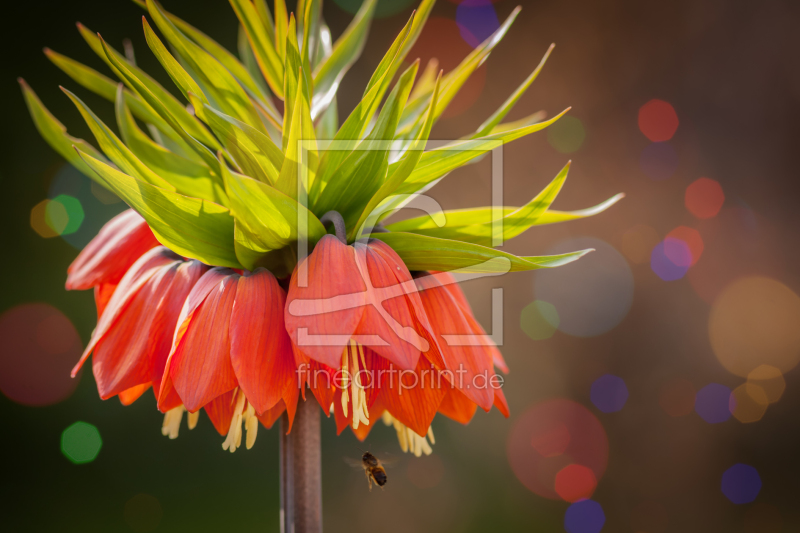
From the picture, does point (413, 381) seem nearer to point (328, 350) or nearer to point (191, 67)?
point (328, 350)

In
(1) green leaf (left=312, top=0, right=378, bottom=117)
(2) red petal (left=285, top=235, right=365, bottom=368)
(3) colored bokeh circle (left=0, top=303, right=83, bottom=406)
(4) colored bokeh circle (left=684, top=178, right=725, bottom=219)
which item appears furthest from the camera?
(4) colored bokeh circle (left=684, top=178, right=725, bottom=219)

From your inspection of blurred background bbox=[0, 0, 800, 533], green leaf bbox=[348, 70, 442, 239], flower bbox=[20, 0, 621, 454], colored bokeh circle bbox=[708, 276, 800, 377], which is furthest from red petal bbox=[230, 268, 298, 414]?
colored bokeh circle bbox=[708, 276, 800, 377]

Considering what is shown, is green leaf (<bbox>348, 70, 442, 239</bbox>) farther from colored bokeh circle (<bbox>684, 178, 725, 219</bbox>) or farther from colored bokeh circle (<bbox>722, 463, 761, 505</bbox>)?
colored bokeh circle (<bbox>722, 463, 761, 505</bbox>)

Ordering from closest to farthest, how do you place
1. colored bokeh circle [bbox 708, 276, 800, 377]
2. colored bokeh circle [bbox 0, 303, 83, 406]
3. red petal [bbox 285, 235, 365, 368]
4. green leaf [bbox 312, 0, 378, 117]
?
1. red petal [bbox 285, 235, 365, 368]
2. green leaf [bbox 312, 0, 378, 117]
3. colored bokeh circle [bbox 0, 303, 83, 406]
4. colored bokeh circle [bbox 708, 276, 800, 377]

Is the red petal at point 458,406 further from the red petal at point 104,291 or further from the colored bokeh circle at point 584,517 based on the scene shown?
the colored bokeh circle at point 584,517

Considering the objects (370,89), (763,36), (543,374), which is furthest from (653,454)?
(370,89)

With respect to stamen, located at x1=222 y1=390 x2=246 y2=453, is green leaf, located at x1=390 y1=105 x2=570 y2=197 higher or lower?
higher

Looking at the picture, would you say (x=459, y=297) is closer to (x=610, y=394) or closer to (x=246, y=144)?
(x=246, y=144)
